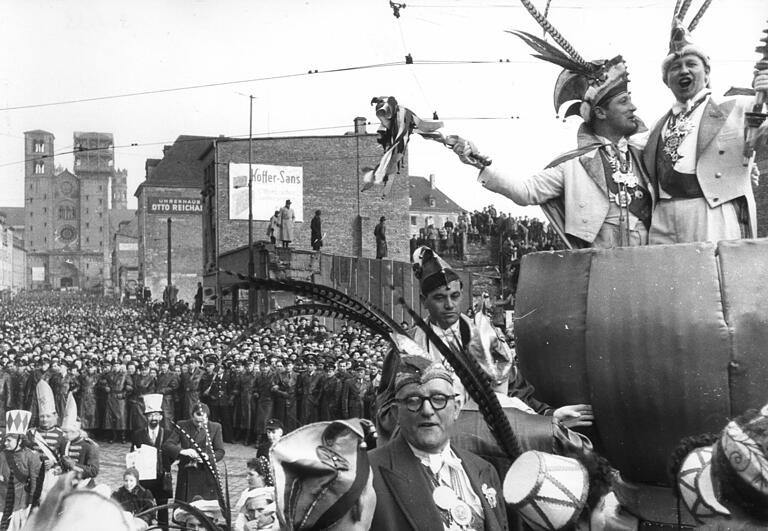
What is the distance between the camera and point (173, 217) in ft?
133

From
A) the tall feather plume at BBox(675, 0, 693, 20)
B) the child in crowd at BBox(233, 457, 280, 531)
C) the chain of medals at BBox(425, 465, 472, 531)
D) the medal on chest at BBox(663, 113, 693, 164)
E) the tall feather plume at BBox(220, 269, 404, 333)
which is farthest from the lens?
the child in crowd at BBox(233, 457, 280, 531)

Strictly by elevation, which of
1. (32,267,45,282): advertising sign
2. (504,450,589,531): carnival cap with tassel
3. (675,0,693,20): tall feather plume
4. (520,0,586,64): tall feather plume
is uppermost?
(675,0,693,20): tall feather plume

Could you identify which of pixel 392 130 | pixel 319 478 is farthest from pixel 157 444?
pixel 319 478

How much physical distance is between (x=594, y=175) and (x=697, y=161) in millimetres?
464

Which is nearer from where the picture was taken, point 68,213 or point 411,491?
point 411,491

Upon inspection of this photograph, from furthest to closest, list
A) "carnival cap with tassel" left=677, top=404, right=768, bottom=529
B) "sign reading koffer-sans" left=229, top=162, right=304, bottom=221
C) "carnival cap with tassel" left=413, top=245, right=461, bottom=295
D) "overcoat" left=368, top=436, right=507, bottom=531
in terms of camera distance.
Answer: "sign reading koffer-sans" left=229, top=162, right=304, bottom=221
"carnival cap with tassel" left=413, top=245, right=461, bottom=295
"overcoat" left=368, top=436, right=507, bottom=531
"carnival cap with tassel" left=677, top=404, right=768, bottom=529

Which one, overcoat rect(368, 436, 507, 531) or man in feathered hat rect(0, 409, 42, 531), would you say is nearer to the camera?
overcoat rect(368, 436, 507, 531)

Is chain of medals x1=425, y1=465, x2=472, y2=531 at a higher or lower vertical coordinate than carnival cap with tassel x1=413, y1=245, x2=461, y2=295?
lower

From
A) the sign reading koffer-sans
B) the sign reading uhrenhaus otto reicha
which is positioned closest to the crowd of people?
the sign reading koffer-sans

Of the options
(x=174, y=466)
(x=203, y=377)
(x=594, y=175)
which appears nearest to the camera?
(x=594, y=175)

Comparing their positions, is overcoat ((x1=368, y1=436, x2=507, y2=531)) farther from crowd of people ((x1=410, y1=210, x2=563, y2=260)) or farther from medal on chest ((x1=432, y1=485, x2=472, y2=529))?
crowd of people ((x1=410, y1=210, x2=563, y2=260))

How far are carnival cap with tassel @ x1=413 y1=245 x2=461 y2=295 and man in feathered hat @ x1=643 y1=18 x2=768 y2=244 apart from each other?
119 cm

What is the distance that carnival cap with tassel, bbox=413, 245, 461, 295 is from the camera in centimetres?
478

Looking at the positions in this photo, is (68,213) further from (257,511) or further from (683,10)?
(683,10)
